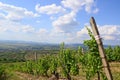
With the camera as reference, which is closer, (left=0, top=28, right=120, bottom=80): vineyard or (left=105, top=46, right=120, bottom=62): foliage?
(left=0, top=28, right=120, bottom=80): vineyard

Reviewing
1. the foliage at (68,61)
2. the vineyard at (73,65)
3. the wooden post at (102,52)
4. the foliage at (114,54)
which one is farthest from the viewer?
the foliage at (114,54)

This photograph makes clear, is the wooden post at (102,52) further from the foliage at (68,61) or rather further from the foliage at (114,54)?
the foliage at (114,54)

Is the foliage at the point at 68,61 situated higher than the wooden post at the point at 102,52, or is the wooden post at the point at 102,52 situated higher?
the wooden post at the point at 102,52

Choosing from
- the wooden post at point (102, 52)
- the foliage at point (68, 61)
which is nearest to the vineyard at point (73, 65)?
the foliage at point (68, 61)

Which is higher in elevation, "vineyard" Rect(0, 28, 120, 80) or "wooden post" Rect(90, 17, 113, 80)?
"wooden post" Rect(90, 17, 113, 80)

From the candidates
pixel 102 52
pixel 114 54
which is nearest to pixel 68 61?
pixel 102 52

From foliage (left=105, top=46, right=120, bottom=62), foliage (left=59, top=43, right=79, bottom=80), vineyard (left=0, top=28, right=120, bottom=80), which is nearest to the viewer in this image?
vineyard (left=0, top=28, right=120, bottom=80)

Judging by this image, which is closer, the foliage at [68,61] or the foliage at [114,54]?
the foliage at [68,61]

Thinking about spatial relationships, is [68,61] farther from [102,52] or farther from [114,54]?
[114,54]

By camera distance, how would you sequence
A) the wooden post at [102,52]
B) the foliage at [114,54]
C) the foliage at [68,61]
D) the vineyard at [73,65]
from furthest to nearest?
1. the foliage at [114,54]
2. the foliage at [68,61]
3. the vineyard at [73,65]
4. the wooden post at [102,52]

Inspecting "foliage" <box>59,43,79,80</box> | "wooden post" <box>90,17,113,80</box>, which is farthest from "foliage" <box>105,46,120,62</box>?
"wooden post" <box>90,17,113,80</box>

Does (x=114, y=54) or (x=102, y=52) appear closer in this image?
(x=102, y=52)

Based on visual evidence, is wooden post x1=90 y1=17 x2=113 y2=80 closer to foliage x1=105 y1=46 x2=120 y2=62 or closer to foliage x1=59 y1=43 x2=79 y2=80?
foliage x1=59 y1=43 x2=79 y2=80

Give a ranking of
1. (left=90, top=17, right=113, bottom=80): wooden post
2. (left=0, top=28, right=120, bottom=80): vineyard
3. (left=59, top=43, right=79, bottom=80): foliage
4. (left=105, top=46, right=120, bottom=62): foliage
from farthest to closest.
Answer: (left=105, top=46, right=120, bottom=62): foliage < (left=59, top=43, right=79, bottom=80): foliage < (left=0, top=28, right=120, bottom=80): vineyard < (left=90, top=17, right=113, bottom=80): wooden post
